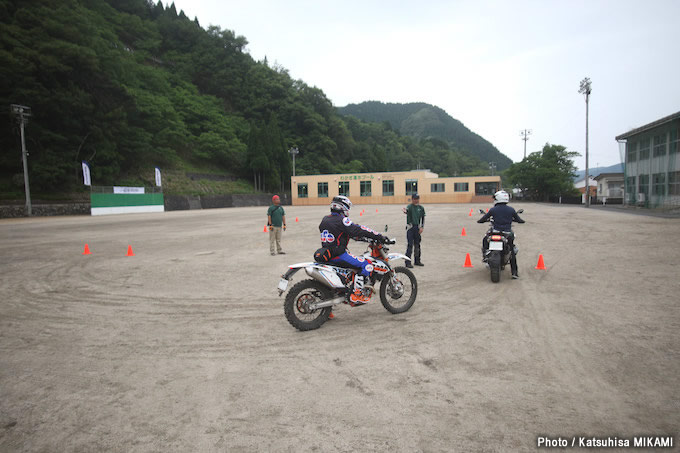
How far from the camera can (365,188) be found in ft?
194

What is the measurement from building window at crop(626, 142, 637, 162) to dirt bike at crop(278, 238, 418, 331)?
43409 mm

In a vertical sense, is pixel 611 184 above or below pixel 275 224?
above

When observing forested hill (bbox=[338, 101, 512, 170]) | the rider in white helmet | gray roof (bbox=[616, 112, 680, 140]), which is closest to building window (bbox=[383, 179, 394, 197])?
gray roof (bbox=[616, 112, 680, 140])

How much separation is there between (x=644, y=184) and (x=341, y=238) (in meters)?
42.0

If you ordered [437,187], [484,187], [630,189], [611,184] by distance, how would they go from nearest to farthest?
[630,189] → [484,187] → [437,187] → [611,184]

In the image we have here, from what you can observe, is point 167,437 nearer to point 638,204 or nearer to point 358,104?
point 638,204

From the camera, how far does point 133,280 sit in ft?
25.1

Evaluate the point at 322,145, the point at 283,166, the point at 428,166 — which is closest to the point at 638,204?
the point at 283,166

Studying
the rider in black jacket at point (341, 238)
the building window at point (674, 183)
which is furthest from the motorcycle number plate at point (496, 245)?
the building window at point (674, 183)

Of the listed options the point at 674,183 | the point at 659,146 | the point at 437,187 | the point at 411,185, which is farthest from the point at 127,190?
the point at 659,146

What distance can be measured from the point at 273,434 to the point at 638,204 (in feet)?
138

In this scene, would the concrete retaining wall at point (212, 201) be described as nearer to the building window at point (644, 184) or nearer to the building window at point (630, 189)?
the building window at point (630, 189)

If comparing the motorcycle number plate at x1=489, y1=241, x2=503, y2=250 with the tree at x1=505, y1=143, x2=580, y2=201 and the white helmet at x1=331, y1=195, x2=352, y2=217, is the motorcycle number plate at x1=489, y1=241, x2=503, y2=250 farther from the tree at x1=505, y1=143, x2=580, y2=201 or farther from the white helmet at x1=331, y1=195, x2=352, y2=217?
the tree at x1=505, y1=143, x2=580, y2=201

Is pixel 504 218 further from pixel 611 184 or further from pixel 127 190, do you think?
pixel 611 184
